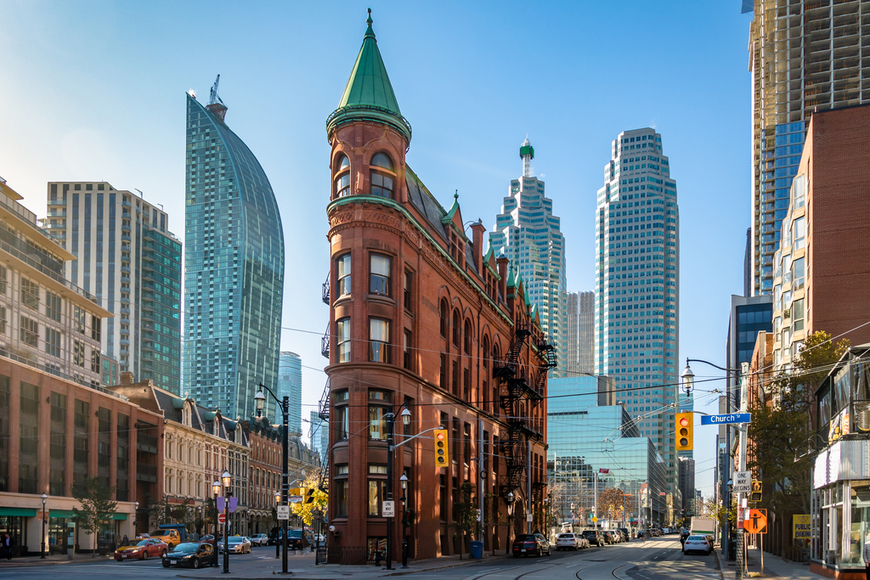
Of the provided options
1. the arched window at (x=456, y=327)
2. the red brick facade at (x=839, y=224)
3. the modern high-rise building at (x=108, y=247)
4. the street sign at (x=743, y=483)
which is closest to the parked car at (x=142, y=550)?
the arched window at (x=456, y=327)

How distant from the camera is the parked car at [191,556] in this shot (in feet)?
138

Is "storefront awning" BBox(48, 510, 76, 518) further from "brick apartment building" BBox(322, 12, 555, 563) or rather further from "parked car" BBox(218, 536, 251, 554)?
"brick apartment building" BBox(322, 12, 555, 563)

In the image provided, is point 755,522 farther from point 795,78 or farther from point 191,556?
point 795,78

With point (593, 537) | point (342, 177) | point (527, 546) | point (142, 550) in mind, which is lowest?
point (593, 537)

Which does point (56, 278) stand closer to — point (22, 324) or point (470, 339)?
point (22, 324)

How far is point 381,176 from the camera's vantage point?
47.4 m

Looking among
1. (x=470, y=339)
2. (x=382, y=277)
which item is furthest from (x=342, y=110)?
(x=470, y=339)

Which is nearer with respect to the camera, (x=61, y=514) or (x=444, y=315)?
(x=444, y=315)

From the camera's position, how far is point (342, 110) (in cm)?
4694

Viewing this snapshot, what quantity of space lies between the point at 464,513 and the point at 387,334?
586 inches

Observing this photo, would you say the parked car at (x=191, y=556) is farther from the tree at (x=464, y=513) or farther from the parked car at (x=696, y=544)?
the parked car at (x=696, y=544)

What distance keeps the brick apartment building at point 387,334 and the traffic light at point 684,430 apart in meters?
15.3

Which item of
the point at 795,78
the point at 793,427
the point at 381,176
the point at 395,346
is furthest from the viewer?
the point at 795,78

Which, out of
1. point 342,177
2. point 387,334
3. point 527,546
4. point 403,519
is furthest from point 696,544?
point 342,177
